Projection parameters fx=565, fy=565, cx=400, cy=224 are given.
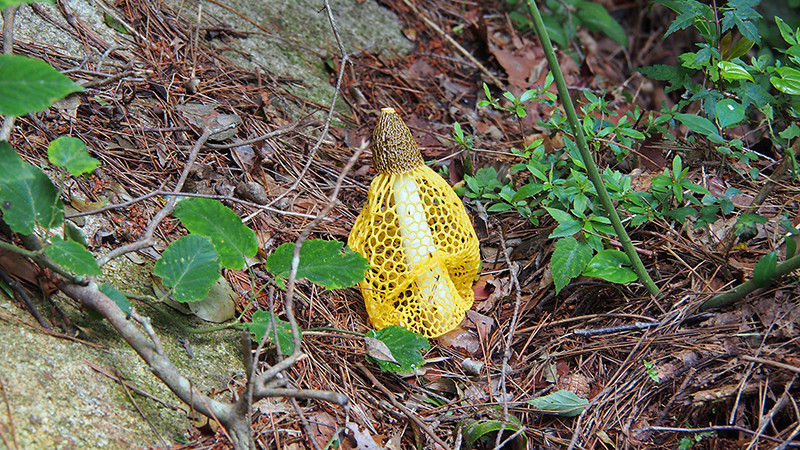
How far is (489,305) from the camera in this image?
9.55 feet

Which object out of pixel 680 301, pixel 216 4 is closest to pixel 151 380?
pixel 680 301

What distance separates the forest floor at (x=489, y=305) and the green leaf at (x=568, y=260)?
0.26m

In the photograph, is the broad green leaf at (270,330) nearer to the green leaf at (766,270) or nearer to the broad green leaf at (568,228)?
the broad green leaf at (568,228)

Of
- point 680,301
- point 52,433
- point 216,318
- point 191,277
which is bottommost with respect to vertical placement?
point 680,301

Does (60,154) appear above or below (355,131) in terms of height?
above

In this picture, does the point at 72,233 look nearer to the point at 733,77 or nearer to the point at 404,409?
the point at 404,409

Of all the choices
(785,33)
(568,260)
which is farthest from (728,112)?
(568,260)

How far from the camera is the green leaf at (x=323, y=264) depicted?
2195mm

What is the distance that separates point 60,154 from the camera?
1.88m

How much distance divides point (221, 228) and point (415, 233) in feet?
2.93

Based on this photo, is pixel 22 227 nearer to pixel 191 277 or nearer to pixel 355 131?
pixel 191 277

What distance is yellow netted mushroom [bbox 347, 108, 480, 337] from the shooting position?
2568 mm

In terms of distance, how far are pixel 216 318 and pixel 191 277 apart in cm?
32

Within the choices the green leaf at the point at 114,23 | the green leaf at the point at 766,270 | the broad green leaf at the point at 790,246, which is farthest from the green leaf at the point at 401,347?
the green leaf at the point at 114,23
